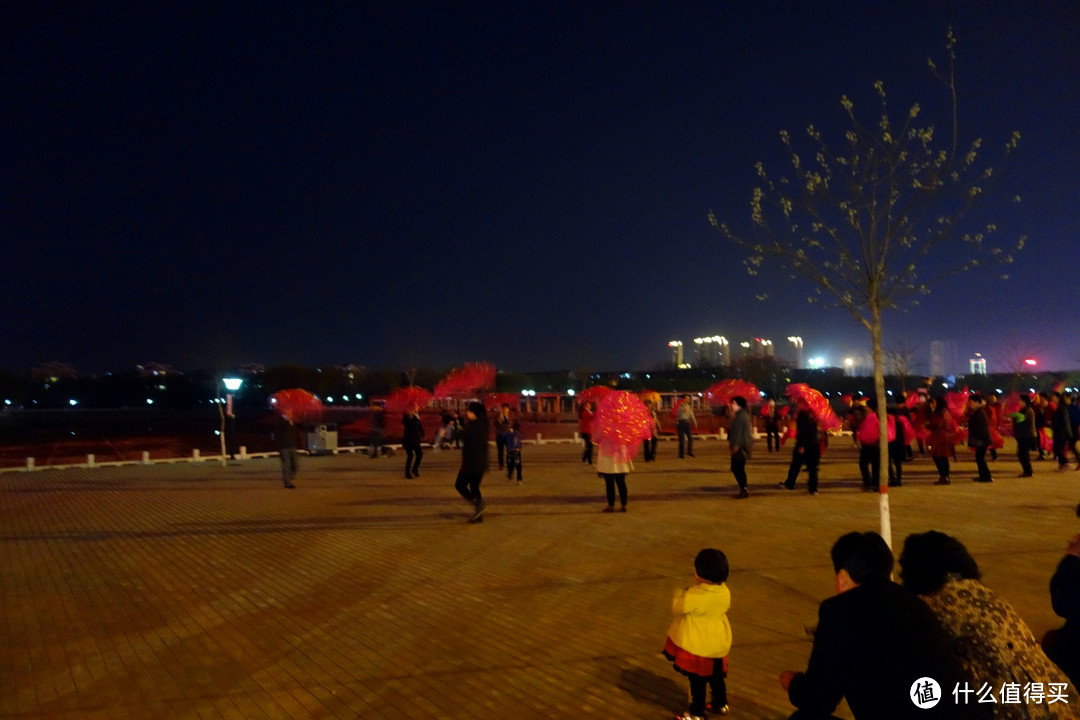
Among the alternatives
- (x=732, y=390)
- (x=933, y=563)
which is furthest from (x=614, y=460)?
(x=732, y=390)

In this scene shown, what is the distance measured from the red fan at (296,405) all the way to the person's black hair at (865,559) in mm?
14074

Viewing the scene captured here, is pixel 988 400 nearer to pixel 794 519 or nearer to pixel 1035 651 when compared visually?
pixel 794 519

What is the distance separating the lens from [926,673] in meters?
2.61

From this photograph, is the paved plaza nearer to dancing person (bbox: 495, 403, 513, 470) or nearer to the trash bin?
Result: dancing person (bbox: 495, 403, 513, 470)

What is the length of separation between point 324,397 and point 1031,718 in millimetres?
95985

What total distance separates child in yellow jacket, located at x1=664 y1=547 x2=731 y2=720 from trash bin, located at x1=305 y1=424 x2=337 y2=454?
843 inches

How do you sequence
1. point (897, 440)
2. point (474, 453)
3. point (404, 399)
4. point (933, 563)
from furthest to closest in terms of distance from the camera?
point (404, 399)
point (897, 440)
point (474, 453)
point (933, 563)

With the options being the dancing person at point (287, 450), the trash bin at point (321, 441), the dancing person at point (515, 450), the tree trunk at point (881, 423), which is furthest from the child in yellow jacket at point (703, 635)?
the trash bin at point (321, 441)

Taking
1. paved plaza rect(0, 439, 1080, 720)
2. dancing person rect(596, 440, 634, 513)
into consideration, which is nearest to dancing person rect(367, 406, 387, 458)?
paved plaza rect(0, 439, 1080, 720)

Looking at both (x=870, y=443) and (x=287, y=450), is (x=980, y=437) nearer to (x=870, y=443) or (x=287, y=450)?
(x=870, y=443)

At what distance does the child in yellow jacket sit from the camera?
14.6 feet

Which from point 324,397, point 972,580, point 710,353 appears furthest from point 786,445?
point 324,397

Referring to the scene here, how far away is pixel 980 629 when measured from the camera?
3.03 metres

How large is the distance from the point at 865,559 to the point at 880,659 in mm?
469
